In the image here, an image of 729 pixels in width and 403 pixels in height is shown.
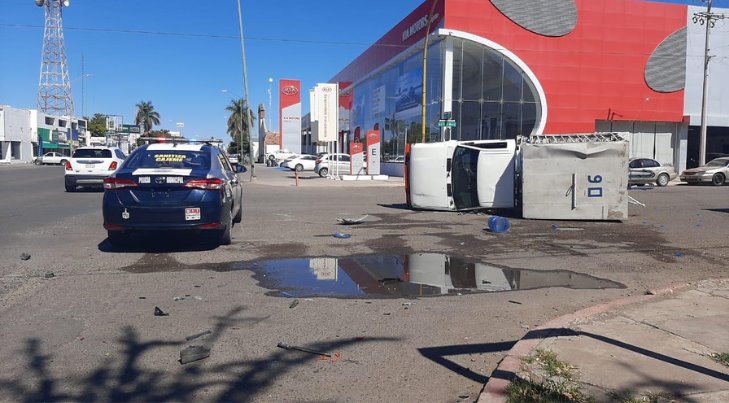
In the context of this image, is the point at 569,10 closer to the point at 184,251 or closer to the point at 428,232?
the point at 428,232

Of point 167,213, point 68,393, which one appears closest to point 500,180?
point 167,213

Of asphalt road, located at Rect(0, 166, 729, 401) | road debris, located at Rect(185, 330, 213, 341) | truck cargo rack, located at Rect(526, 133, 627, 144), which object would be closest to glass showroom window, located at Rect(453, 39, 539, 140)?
truck cargo rack, located at Rect(526, 133, 627, 144)

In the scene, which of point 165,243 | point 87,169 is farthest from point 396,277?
point 87,169

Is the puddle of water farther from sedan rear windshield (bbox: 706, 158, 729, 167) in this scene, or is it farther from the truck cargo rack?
sedan rear windshield (bbox: 706, 158, 729, 167)

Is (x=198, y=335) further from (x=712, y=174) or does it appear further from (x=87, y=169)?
(x=712, y=174)

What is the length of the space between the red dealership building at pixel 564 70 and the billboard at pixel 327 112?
5712 millimetres

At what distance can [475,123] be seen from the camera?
3522 cm

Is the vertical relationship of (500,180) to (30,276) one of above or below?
above

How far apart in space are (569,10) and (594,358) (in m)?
34.8

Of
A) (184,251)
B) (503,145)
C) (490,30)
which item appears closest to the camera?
(184,251)

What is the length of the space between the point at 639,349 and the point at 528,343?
878mm

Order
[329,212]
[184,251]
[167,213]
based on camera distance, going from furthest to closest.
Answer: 1. [329,212]
2. [184,251]
3. [167,213]

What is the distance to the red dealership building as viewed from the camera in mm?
34406

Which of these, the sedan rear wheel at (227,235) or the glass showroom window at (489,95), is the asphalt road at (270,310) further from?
the glass showroom window at (489,95)
